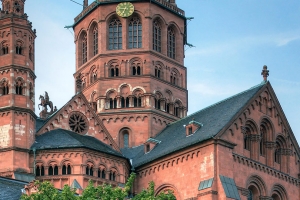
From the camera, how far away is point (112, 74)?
312 ft

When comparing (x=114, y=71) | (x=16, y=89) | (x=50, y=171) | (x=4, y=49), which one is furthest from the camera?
(x=114, y=71)

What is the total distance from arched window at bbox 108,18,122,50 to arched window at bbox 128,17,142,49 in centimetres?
109

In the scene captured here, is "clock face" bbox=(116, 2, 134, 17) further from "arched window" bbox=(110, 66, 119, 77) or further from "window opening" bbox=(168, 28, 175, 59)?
"arched window" bbox=(110, 66, 119, 77)

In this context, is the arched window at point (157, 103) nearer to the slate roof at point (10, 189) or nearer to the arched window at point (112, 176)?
the arched window at point (112, 176)

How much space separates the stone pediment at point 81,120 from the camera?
84875mm

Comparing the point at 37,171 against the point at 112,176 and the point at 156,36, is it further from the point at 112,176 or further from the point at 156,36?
the point at 156,36

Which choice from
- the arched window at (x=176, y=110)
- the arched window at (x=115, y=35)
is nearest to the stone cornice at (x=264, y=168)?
Answer: the arched window at (x=176, y=110)

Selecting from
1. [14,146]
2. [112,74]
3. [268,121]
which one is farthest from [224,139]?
[112,74]

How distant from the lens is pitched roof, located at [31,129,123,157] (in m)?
77.7

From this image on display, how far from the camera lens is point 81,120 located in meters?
86.4

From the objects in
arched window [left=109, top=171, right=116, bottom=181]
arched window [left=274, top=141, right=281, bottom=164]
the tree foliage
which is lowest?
the tree foliage

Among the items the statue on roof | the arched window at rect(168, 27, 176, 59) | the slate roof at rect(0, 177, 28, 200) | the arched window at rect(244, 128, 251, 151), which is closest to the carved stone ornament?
the statue on roof

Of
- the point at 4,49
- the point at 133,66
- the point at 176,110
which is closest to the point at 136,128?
the point at 176,110

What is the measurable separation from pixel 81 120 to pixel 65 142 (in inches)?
329
